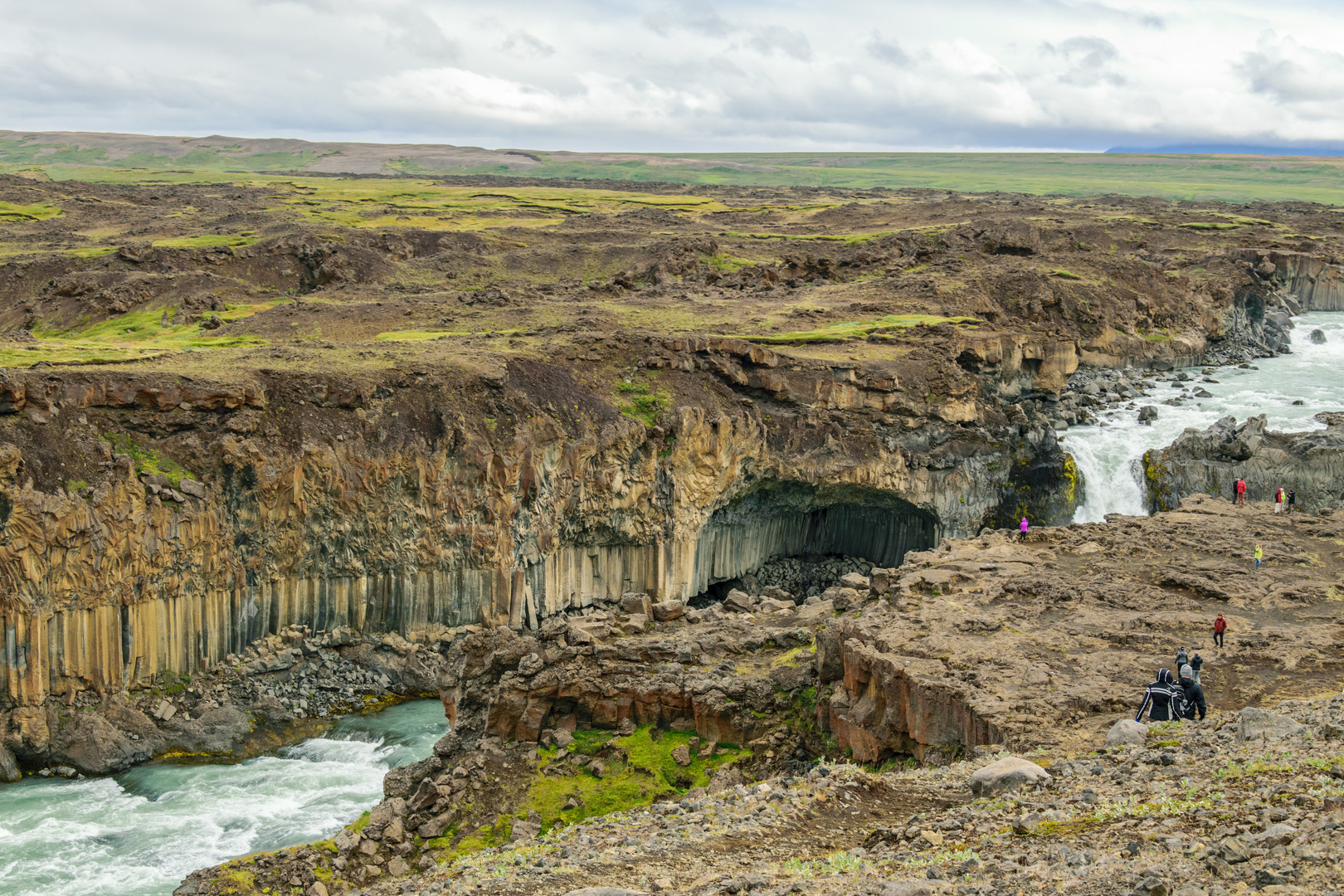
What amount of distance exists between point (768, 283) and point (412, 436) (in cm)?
4108

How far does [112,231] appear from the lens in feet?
316

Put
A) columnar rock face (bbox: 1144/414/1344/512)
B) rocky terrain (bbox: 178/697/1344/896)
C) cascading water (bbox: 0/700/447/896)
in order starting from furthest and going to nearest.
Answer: columnar rock face (bbox: 1144/414/1344/512)
cascading water (bbox: 0/700/447/896)
rocky terrain (bbox: 178/697/1344/896)

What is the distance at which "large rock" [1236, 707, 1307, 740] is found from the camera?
59.5ft

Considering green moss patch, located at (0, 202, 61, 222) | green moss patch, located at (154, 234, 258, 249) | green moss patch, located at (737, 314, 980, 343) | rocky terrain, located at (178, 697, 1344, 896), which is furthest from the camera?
green moss patch, located at (0, 202, 61, 222)

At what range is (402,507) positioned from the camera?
41.2 meters

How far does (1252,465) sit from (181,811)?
148 ft

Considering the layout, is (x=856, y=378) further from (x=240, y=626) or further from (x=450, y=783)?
(x=450, y=783)

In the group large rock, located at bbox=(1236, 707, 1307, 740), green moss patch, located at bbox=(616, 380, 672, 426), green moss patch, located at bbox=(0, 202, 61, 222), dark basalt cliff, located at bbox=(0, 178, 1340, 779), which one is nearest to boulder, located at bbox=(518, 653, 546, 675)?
dark basalt cliff, located at bbox=(0, 178, 1340, 779)

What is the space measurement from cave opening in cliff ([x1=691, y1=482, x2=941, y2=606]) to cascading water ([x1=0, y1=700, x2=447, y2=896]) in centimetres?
1523

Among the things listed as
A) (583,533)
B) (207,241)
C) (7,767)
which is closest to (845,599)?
(583,533)

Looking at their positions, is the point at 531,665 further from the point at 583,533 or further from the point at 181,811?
the point at 583,533

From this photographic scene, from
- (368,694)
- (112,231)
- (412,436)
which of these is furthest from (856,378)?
(112,231)

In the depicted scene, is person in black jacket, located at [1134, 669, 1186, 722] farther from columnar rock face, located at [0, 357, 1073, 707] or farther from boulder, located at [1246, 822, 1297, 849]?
columnar rock face, located at [0, 357, 1073, 707]

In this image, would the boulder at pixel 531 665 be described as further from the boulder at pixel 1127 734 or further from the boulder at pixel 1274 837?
the boulder at pixel 1274 837
